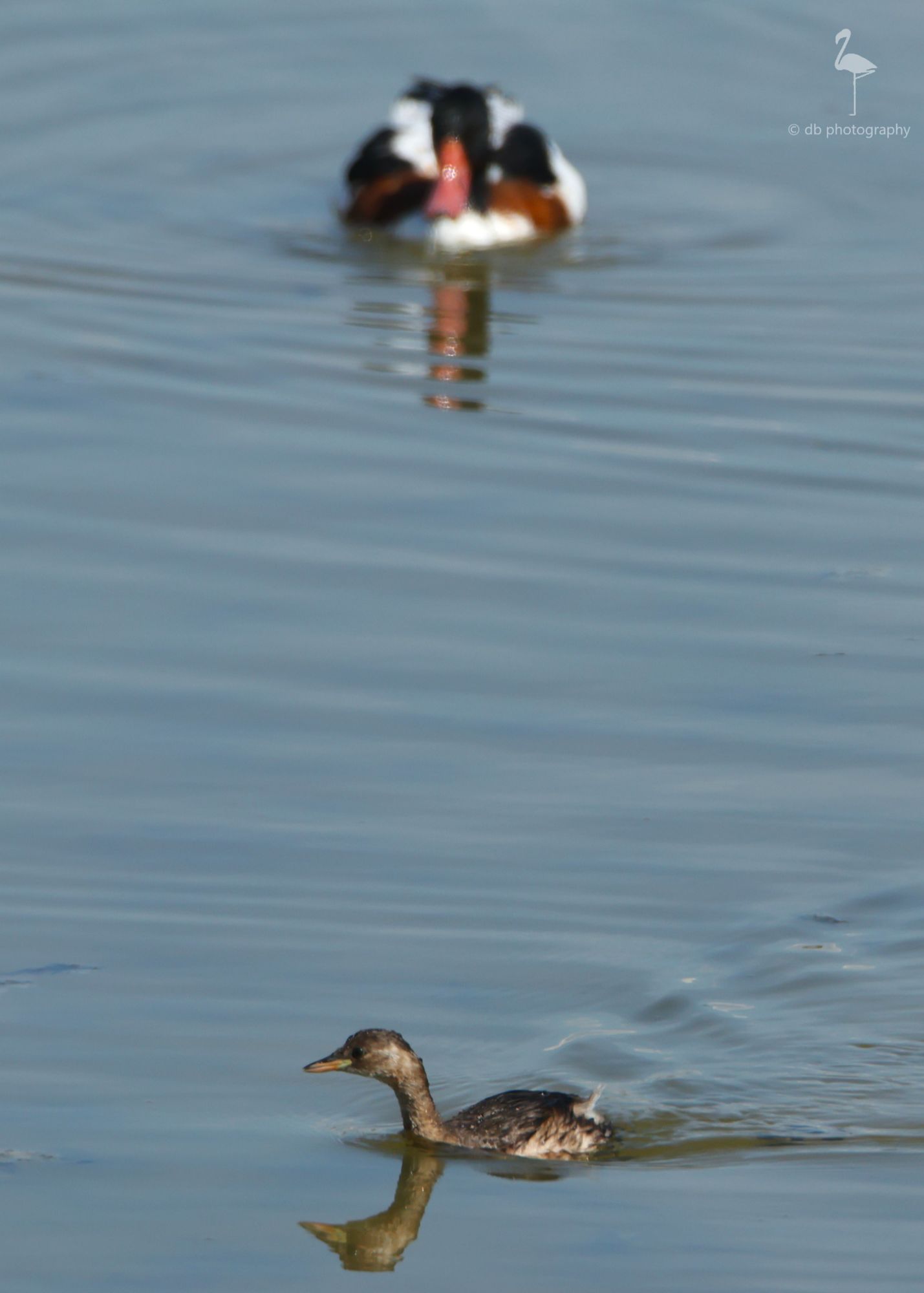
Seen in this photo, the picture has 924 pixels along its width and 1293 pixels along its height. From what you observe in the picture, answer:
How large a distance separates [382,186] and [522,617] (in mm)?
7010

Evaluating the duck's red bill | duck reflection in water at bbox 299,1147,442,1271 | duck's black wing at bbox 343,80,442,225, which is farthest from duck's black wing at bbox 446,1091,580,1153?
duck's black wing at bbox 343,80,442,225

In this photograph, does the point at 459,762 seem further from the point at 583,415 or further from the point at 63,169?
the point at 63,169

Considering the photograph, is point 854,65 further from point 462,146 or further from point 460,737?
point 460,737

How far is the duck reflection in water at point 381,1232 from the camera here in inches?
207

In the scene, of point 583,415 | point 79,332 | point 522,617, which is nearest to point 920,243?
point 583,415

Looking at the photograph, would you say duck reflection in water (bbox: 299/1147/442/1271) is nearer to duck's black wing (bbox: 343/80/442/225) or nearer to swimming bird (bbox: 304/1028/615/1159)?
swimming bird (bbox: 304/1028/615/1159)

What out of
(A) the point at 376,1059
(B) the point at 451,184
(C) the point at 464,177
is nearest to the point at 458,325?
(B) the point at 451,184

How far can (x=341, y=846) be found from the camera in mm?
7051

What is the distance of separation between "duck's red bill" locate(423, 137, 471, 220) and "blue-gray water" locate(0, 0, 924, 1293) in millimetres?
478

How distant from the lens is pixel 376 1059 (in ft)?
18.7

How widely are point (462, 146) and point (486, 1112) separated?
35.3 feet

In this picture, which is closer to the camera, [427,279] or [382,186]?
[427,279]

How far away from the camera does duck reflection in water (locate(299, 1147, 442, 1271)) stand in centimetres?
527

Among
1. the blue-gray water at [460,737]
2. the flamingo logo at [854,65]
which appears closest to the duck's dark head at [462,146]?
the blue-gray water at [460,737]
